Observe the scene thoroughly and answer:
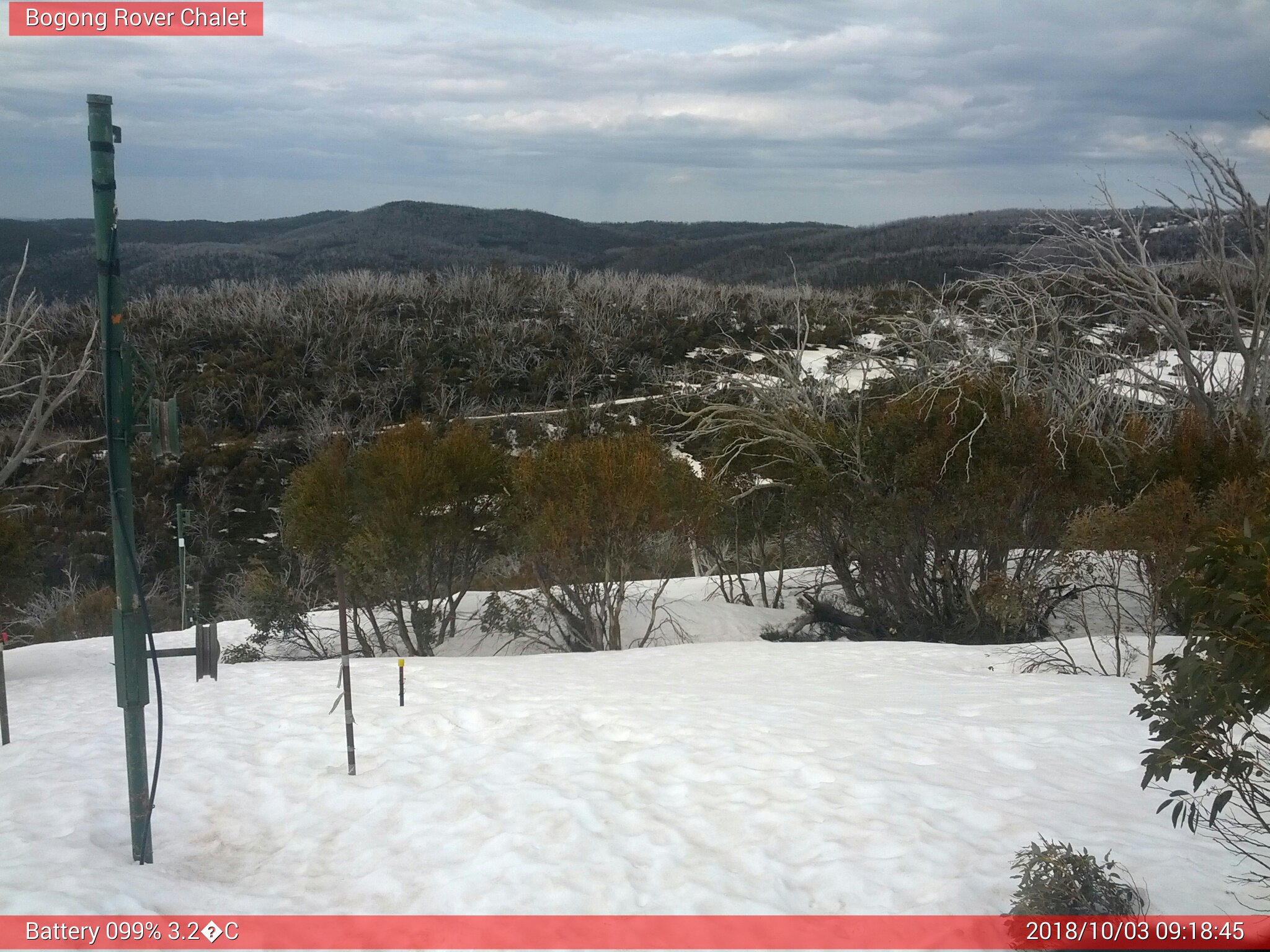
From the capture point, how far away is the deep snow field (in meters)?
4.71

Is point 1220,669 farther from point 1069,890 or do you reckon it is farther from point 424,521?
point 424,521

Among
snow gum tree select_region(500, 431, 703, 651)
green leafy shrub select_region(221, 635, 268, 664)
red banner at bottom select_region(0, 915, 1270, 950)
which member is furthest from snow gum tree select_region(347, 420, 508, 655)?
red banner at bottom select_region(0, 915, 1270, 950)

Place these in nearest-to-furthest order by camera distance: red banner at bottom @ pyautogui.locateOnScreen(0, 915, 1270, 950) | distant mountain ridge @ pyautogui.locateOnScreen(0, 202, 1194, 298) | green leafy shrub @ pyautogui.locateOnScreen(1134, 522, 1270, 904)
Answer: green leafy shrub @ pyautogui.locateOnScreen(1134, 522, 1270, 904) < red banner at bottom @ pyautogui.locateOnScreen(0, 915, 1270, 950) < distant mountain ridge @ pyautogui.locateOnScreen(0, 202, 1194, 298)

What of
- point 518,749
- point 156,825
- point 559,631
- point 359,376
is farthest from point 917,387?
point 359,376

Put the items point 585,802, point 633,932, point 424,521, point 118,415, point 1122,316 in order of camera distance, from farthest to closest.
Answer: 1. point 1122,316
2. point 424,521
3. point 585,802
4. point 118,415
5. point 633,932

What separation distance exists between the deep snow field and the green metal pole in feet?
3.30

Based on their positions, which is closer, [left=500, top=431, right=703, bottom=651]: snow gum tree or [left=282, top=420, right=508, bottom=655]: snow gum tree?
[left=500, top=431, right=703, bottom=651]: snow gum tree

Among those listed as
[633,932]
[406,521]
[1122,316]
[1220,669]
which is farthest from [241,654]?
[1122,316]

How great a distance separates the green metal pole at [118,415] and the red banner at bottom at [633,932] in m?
0.93

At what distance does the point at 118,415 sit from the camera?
4594 mm

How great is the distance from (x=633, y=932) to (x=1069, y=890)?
1.96 metres

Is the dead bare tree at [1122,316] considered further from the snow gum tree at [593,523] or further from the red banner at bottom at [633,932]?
the red banner at bottom at [633,932]

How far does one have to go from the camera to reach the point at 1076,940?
3953mm

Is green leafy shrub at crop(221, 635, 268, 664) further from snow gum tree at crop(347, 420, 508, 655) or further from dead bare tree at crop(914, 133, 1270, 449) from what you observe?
dead bare tree at crop(914, 133, 1270, 449)
